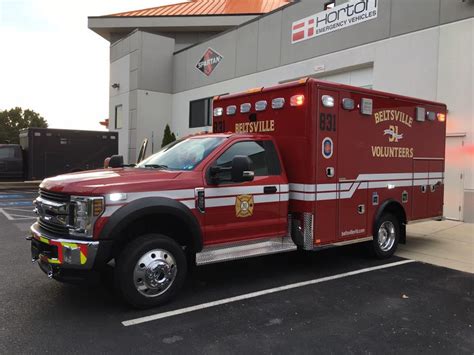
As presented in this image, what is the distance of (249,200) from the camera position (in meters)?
5.48

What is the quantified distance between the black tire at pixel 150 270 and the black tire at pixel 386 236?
3588mm

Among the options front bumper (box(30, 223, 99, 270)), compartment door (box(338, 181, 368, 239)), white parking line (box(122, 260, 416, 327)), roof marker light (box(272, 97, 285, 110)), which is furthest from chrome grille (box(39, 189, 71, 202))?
compartment door (box(338, 181, 368, 239))

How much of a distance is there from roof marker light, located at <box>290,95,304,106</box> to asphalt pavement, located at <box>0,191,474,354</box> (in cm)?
242

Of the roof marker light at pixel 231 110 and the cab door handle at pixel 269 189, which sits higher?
the roof marker light at pixel 231 110

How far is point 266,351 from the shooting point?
3.78 m

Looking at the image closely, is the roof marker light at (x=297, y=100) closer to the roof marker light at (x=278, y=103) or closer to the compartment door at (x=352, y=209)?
the roof marker light at (x=278, y=103)

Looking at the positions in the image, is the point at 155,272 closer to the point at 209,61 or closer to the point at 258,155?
the point at 258,155

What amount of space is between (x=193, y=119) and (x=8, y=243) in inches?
630

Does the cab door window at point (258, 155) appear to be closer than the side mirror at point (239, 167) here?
No

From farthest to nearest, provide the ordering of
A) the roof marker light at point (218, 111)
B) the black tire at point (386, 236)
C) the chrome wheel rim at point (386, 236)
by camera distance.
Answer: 1. the roof marker light at point (218, 111)
2. the chrome wheel rim at point (386, 236)
3. the black tire at point (386, 236)

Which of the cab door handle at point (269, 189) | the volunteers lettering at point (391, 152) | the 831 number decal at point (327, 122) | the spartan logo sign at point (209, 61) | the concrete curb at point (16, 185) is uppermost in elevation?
the spartan logo sign at point (209, 61)

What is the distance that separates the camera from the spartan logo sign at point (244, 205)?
535cm

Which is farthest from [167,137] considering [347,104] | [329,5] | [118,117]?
[347,104]

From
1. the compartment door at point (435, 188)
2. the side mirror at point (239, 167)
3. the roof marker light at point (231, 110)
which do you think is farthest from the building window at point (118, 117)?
the side mirror at point (239, 167)
